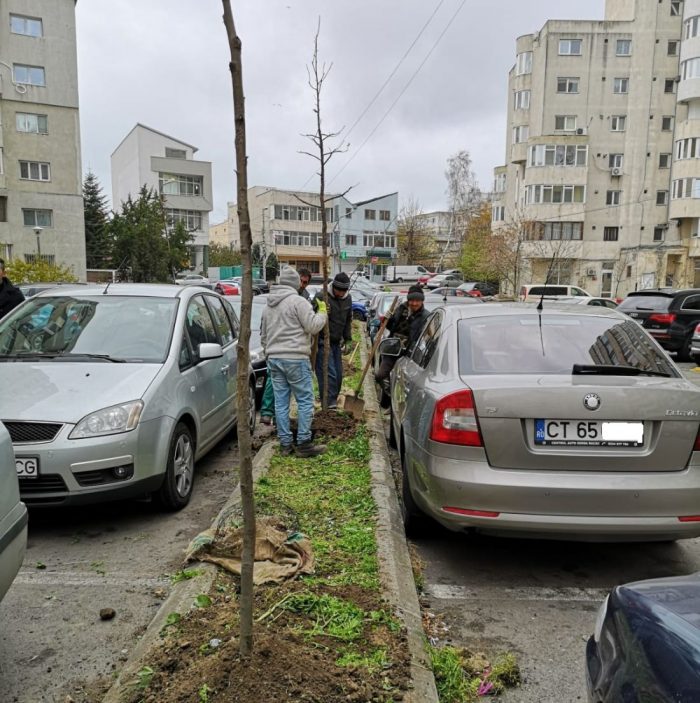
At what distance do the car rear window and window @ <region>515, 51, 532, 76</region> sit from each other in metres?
40.0

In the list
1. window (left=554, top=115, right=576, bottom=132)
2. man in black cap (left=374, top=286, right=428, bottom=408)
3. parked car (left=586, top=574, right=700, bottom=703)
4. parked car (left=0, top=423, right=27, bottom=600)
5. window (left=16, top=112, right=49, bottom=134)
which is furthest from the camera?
window (left=554, top=115, right=576, bottom=132)

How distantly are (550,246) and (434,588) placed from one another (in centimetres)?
4619

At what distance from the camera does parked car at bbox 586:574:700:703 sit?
152cm

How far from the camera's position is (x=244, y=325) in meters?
2.34

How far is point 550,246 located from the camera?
4669 cm

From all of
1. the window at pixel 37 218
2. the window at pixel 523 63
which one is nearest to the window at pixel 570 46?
the window at pixel 523 63

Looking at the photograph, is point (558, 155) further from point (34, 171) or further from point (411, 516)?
point (411, 516)

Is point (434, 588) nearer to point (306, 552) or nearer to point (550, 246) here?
point (306, 552)

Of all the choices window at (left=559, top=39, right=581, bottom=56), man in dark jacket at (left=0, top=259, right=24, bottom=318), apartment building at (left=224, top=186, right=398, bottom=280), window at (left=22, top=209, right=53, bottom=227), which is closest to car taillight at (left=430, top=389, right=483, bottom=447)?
man in dark jacket at (left=0, top=259, right=24, bottom=318)

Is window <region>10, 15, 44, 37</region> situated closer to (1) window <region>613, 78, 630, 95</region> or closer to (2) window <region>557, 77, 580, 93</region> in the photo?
(2) window <region>557, 77, 580, 93</region>

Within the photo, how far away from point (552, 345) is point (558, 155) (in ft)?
158

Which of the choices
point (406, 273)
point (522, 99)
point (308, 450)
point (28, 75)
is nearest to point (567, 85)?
point (522, 99)

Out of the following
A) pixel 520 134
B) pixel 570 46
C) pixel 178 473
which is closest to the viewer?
pixel 178 473

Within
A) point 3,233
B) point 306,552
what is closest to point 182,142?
point 3,233
